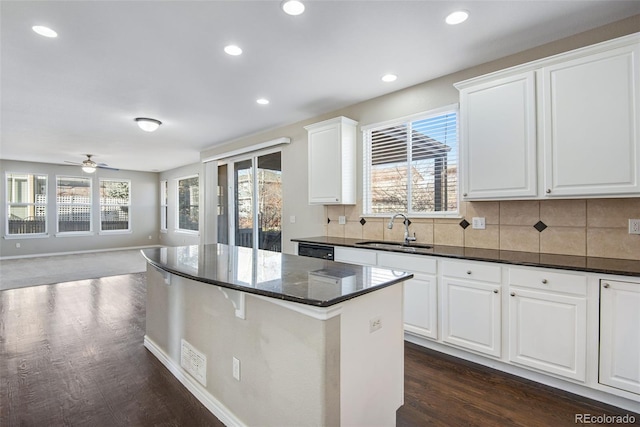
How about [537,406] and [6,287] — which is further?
[6,287]

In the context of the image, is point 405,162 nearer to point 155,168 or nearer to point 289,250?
point 289,250

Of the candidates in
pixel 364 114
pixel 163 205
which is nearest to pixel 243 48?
pixel 364 114

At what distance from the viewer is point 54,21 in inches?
87.4

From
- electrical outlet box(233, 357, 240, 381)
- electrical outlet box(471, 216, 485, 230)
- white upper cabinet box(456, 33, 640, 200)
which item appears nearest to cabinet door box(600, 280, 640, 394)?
white upper cabinet box(456, 33, 640, 200)

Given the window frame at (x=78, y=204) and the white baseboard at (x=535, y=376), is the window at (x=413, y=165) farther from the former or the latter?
the window frame at (x=78, y=204)

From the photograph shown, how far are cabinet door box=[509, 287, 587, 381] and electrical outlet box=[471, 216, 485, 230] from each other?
763 millimetres

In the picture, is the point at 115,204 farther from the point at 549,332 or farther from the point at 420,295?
the point at 549,332

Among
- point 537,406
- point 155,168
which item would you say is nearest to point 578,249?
point 537,406

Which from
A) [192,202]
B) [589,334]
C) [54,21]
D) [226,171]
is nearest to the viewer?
[589,334]

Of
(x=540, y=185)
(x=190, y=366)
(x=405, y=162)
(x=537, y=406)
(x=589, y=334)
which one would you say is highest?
(x=405, y=162)

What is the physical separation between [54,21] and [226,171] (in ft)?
13.7

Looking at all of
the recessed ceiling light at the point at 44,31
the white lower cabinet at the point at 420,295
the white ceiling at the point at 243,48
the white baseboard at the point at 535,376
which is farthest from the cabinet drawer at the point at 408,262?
the recessed ceiling light at the point at 44,31

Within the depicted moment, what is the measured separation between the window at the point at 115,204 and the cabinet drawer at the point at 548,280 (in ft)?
36.4

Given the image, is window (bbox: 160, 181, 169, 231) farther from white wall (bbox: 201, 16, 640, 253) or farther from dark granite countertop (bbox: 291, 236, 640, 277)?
dark granite countertop (bbox: 291, 236, 640, 277)
